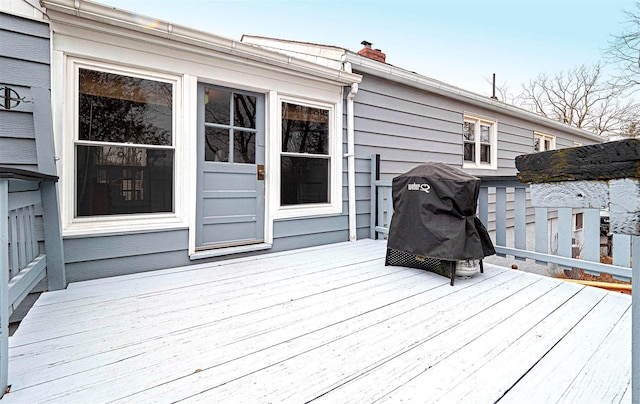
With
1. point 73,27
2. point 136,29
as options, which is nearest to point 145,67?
point 136,29

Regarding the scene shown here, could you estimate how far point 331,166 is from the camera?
3.87m

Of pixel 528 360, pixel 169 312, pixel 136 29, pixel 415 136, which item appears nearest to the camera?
pixel 528 360

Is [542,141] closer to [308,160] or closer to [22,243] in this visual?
[308,160]

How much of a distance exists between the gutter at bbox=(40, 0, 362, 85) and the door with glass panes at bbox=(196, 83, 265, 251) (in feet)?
1.29

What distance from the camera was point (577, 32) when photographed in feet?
34.9

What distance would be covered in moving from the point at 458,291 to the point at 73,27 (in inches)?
141

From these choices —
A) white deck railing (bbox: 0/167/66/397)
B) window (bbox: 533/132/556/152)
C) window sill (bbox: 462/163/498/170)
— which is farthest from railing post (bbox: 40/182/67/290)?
window (bbox: 533/132/556/152)

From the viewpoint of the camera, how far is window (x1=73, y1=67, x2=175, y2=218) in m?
2.48

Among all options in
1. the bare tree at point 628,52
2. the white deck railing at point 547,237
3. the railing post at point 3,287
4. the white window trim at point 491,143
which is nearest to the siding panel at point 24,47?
the railing post at point 3,287

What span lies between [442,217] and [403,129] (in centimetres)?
254

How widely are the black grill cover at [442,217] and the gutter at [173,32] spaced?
5.93 feet

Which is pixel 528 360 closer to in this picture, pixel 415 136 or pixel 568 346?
pixel 568 346

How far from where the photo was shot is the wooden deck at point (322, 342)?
1193 mm

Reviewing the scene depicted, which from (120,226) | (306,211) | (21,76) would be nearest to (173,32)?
(21,76)
